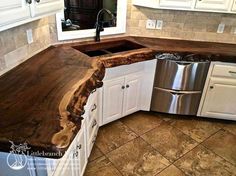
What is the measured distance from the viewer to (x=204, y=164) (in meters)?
2.07

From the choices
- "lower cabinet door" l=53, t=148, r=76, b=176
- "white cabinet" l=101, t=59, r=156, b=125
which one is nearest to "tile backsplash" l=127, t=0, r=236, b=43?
"white cabinet" l=101, t=59, r=156, b=125

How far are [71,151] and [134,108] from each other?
1.43 meters

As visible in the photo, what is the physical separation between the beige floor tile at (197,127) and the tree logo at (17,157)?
2005 millimetres

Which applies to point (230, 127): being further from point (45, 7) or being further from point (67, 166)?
point (45, 7)

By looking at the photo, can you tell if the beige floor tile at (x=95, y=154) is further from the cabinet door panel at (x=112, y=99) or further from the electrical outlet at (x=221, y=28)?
the electrical outlet at (x=221, y=28)

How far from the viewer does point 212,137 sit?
245 cm

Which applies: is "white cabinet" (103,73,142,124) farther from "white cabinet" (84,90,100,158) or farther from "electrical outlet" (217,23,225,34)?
"electrical outlet" (217,23,225,34)

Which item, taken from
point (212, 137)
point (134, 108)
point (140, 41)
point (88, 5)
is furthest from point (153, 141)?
point (88, 5)

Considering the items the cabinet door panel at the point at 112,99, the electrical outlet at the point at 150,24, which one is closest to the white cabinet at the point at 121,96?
the cabinet door panel at the point at 112,99

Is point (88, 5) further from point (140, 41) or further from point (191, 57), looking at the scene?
point (191, 57)

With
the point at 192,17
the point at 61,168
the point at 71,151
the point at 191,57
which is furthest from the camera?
the point at 192,17

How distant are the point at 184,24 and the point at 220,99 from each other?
1059mm

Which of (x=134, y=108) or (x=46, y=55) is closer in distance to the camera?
(x=46, y=55)

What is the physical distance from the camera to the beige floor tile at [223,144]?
2.21 metres
